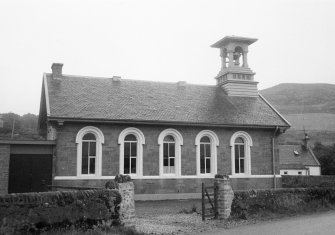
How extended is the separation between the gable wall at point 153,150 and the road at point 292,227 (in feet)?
Result: 29.6

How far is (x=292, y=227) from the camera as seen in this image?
13234 millimetres

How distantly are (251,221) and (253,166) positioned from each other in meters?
10.5

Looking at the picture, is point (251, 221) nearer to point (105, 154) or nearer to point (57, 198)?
point (57, 198)

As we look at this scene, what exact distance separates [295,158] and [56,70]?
37.7m

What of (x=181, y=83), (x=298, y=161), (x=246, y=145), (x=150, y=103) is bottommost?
(x=298, y=161)

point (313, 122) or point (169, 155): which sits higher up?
point (313, 122)

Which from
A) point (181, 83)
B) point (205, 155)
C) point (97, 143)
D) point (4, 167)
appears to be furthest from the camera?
point (181, 83)

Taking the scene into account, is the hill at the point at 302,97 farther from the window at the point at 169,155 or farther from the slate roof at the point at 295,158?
the window at the point at 169,155

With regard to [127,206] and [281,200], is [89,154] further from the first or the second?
[281,200]

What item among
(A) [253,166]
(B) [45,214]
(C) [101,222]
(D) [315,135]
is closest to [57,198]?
(B) [45,214]

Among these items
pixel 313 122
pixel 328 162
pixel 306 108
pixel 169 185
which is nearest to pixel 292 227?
pixel 169 185

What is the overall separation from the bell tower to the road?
47.8ft

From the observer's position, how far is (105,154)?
21812 mm

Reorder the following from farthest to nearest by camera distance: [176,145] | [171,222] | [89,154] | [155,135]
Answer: [176,145]
[155,135]
[89,154]
[171,222]
